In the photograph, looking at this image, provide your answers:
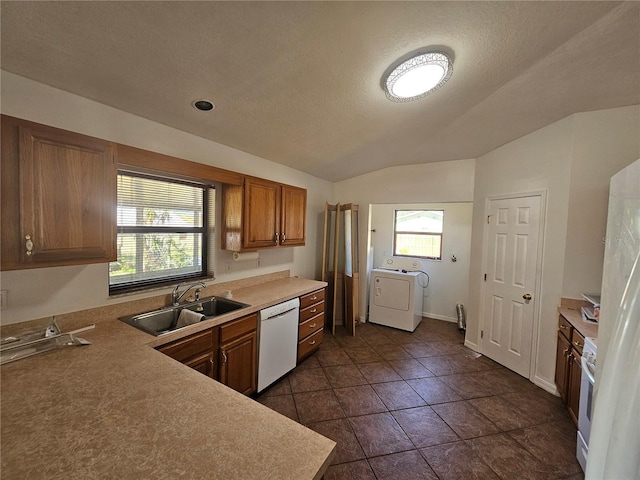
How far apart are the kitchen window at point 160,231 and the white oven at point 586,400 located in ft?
9.99

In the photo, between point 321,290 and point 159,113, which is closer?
point 159,113

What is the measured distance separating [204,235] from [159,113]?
1.11 metres

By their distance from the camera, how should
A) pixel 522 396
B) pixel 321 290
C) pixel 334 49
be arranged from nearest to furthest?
1. pixel 334 49
2. pixel 522 396
3. pixel 321 290

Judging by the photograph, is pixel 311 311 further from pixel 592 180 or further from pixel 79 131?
pixel 592 180

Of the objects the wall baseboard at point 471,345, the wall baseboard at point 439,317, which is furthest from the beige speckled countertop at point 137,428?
the wall baseboard at point 439,317

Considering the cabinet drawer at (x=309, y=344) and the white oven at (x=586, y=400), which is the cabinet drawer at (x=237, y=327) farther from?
the white oven at (x=586, y=400)

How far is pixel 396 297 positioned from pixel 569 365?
2.15 meters

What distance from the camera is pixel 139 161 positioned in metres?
1.77

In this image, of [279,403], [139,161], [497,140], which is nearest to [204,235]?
[139,161]

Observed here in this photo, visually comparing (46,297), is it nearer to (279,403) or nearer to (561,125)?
(279,403)

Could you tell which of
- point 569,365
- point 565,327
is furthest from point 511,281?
point 569,365

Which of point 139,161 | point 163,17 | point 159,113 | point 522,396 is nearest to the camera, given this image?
point 163,17

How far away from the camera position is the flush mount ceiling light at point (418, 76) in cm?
156

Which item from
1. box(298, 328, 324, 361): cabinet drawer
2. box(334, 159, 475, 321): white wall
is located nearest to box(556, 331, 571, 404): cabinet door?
box(334, 159, 475, 321): white wall
